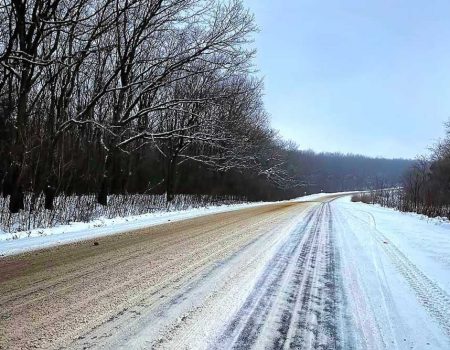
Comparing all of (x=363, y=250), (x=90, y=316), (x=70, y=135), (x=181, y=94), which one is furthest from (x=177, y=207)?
(x=90, y=316)

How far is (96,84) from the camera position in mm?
21594

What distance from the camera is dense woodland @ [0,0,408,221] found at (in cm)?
1311

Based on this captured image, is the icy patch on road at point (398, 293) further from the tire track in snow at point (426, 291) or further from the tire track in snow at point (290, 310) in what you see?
the tire track in snow at point (290, 310)

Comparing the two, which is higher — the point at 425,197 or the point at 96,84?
the point at 96,84

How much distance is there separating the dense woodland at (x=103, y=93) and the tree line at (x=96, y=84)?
0.06 metres

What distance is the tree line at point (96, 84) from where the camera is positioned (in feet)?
43.0

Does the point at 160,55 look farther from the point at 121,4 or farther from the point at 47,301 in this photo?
the point at 47,301

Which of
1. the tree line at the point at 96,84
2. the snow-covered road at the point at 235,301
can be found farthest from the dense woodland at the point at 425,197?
the snow-covered road at the point at 235,301

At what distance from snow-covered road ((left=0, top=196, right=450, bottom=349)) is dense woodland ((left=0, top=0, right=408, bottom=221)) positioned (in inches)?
266

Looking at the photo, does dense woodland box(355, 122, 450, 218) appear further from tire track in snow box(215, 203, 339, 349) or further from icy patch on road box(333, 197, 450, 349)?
tire track in snow box(215, 203, 339, 349)

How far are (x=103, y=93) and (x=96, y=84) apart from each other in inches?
215

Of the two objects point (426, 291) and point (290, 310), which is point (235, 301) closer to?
point (290, 310)

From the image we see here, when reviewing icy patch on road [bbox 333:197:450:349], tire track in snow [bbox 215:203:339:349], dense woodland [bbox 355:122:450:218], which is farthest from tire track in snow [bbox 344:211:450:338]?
dense woodland [bbox 355:122:450:218]

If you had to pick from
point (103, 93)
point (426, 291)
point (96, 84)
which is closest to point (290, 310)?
point (426, 291)
